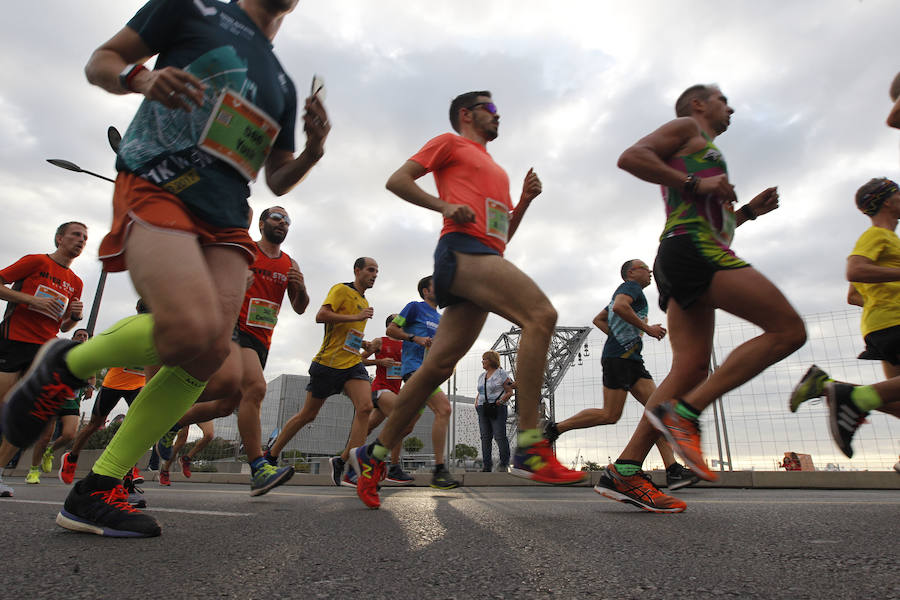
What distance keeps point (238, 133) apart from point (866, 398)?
313 cm

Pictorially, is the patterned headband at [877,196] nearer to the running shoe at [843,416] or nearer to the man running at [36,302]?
the running shoe at [843,416]

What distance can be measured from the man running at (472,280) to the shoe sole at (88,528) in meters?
1.35

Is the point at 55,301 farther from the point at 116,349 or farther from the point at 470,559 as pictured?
the point at 470,559

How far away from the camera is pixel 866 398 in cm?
286

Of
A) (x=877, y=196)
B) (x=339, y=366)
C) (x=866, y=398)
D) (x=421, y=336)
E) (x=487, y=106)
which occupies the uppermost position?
(x=487, y=106)

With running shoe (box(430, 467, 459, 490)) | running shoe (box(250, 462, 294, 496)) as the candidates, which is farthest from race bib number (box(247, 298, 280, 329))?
running shoe (box(430, 467, 459, 490))

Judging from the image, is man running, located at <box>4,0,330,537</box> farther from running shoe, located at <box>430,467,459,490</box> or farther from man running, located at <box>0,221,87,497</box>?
running shoe, located at <box>430,467,459,490</box>

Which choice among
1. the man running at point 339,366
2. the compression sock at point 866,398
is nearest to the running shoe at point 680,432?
the compression sock at point 866,398

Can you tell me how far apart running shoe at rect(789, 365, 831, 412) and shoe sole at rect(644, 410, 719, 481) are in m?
1.06

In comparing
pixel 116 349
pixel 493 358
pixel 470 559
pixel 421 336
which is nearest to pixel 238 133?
pixel 116 349

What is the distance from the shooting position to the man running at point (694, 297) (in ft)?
8.38

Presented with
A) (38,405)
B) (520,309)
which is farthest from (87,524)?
(520,309)

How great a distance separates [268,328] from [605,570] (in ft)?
12.5

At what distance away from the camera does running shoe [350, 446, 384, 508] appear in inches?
119
